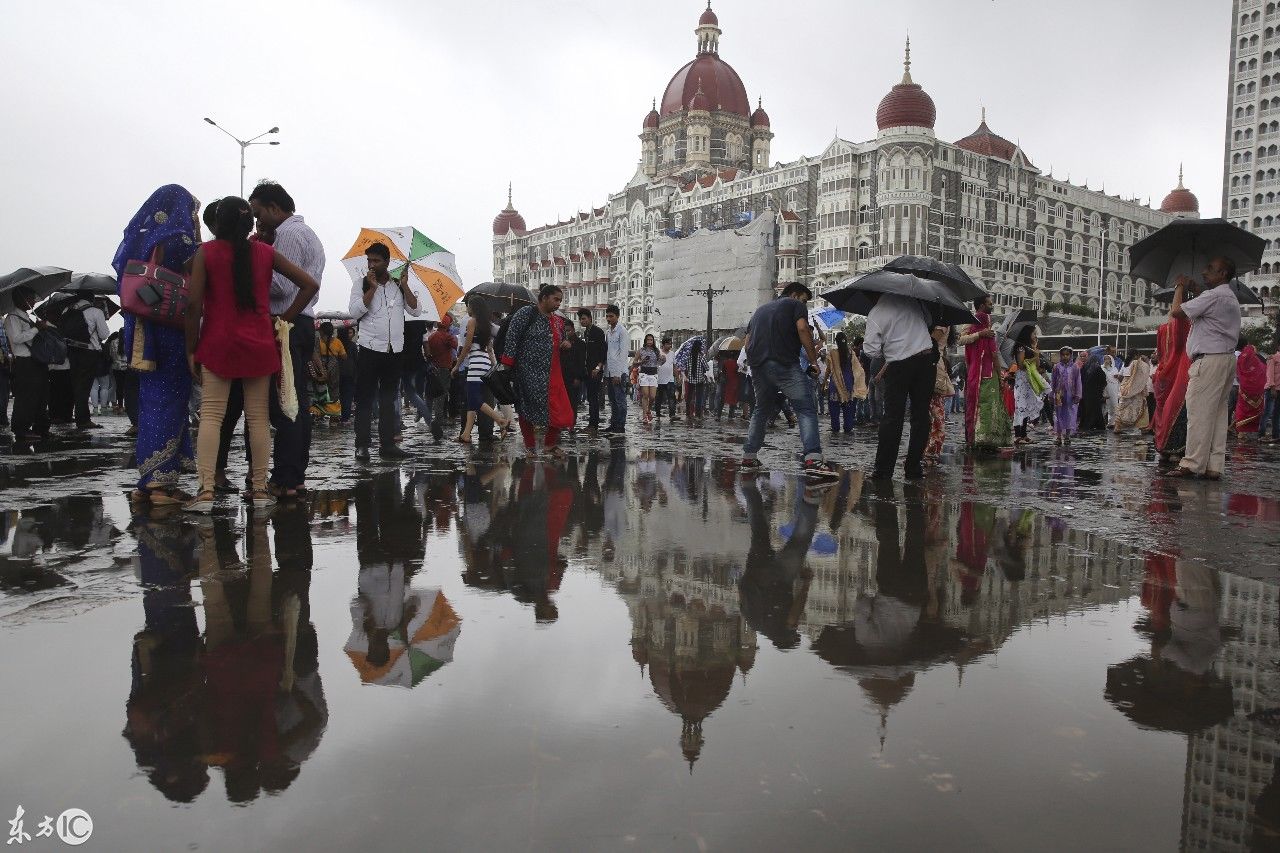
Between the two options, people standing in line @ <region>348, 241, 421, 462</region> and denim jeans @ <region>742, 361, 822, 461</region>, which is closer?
denim jeans @ <region>742, 361, 822, 461</region>

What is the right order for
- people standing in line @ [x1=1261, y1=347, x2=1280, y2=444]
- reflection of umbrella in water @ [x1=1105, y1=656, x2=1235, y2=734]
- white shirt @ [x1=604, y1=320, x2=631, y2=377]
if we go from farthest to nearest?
white shirt @ [x1=604, y1=320, x2=631, y2=377]
people standing in line @ [x1=1261, y1=347, x2=1280, y2=444]
reflection of umbrella in water @ [x1=1105, y1=656, x2=1235, y2=734]

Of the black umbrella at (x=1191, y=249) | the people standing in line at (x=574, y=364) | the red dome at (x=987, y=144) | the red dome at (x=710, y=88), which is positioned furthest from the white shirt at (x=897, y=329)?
the red dome at (x=710, y=88)

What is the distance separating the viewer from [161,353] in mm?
5289

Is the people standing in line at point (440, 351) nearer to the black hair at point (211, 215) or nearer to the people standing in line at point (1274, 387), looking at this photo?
the black hair at point (211, 215)

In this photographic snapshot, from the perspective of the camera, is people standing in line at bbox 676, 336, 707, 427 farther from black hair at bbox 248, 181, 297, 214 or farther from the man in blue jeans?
black hair at bbox 248, 181, 297, 214

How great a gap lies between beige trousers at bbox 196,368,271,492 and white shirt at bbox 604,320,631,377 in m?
8.89

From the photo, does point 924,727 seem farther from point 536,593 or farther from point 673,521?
point 673,521

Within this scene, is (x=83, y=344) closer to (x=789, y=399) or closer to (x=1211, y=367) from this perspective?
(x=789, y=399)

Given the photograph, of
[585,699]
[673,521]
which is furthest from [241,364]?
[585,699]

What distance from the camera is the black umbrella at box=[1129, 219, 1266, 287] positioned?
883 cm

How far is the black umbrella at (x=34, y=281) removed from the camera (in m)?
9.95

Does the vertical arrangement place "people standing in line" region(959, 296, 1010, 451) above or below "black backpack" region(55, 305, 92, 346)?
below

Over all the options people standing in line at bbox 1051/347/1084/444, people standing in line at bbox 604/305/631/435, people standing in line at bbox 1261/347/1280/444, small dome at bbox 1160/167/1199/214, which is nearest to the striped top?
people standing in line at bbox 604/305/631/435

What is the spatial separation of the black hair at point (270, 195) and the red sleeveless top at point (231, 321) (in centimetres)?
71
